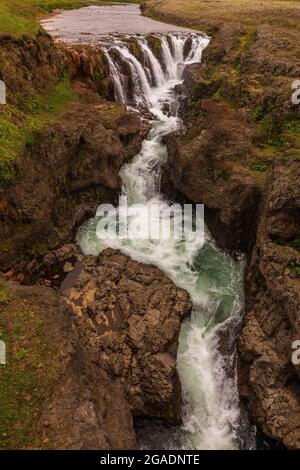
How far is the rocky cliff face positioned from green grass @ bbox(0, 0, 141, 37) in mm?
14204

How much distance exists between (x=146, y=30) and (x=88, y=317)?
35.4 metres

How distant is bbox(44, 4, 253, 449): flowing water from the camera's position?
13078mm

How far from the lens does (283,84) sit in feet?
68.7

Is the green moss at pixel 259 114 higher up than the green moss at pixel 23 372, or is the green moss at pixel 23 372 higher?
the green moss at pixel 259 114

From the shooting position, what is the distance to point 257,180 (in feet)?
59.7

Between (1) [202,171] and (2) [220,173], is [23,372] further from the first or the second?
(1) [202,171]

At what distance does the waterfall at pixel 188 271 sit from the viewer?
1324 centimetres

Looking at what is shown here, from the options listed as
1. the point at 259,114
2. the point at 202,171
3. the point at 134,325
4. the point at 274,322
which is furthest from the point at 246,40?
the point at 134,325

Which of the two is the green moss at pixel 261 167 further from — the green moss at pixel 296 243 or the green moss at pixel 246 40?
the green moss at pixel 246 40

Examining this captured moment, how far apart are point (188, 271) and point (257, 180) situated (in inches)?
218

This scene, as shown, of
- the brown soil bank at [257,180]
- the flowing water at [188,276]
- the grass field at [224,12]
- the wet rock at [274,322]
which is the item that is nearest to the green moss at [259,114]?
the brown soil bank at [257,180]

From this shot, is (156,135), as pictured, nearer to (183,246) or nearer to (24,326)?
(183,246)

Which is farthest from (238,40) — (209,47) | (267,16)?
(267,16)

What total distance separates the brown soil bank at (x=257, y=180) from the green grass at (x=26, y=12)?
36.8ft
